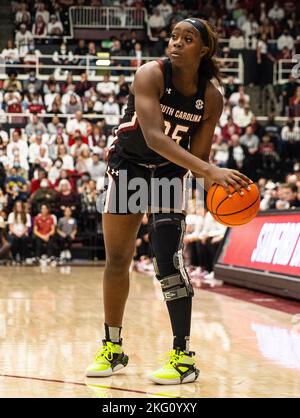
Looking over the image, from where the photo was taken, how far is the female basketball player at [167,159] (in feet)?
14.4

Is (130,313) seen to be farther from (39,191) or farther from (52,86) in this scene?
(52,86)

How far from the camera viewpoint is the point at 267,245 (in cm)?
1002

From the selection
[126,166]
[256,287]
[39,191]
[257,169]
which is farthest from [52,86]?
[126,166]

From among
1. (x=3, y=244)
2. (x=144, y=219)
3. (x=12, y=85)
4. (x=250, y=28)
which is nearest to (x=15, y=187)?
(x=3, y=244)

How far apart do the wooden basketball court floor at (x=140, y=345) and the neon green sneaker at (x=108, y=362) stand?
0.06m

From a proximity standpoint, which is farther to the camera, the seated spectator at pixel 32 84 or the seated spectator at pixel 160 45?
the seated spectator at pixel 160 45

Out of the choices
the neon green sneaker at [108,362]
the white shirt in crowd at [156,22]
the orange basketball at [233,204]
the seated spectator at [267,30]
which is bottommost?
the neon green sneaker at [108,362]

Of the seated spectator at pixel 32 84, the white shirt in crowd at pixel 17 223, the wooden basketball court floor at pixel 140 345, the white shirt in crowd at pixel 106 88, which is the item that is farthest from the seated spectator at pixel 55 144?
the wooden basketball court floor at pixel 140 345

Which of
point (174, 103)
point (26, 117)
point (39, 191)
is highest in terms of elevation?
point (174, 103)

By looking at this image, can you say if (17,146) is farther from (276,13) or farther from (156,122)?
(156,122)

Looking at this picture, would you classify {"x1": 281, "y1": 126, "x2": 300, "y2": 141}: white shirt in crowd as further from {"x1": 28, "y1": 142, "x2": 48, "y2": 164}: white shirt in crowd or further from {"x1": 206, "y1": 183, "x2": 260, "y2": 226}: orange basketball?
{"x1": 206, "y1": 183, "x2": 260, "y2": 226}: orange basketball

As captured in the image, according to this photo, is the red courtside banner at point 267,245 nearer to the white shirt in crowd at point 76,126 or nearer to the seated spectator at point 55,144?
the seated spectator at point 55,144

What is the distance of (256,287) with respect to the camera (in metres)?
10.2

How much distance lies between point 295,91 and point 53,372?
1742 centimetres
